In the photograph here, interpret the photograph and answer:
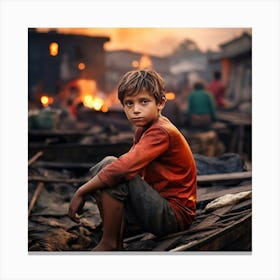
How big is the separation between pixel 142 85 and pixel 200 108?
2.62 meters

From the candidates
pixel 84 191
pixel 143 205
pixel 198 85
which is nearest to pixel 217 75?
pixel 198 85

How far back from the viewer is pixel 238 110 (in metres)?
5.66

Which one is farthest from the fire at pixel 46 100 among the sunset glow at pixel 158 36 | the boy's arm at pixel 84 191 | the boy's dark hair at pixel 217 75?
the boy's arm at pixel 84 191

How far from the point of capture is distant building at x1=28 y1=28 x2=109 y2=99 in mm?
4859

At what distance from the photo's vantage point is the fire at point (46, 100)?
5876 mm

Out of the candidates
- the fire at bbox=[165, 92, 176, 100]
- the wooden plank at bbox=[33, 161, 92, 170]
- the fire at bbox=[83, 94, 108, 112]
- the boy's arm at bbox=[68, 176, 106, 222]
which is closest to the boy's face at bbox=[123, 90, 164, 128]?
the boy's arm at bbox=[68, 176, 106, 222]

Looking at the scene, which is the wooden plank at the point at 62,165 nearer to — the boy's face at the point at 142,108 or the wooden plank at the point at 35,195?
the wooden plank at the point at 35,195

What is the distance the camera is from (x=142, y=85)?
3229 millimetres

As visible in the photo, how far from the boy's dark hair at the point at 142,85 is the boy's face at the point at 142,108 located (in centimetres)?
3

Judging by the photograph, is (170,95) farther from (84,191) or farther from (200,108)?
(84,191)
